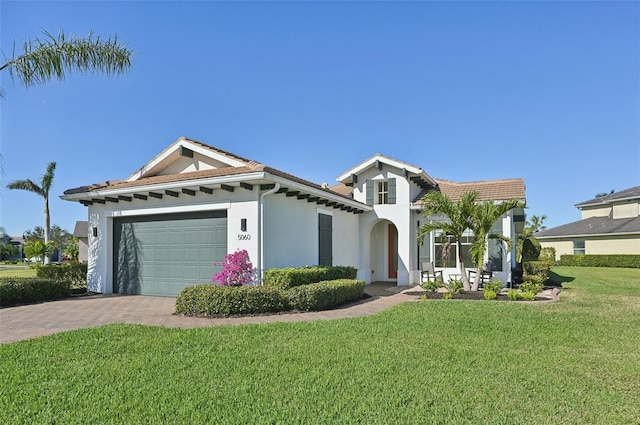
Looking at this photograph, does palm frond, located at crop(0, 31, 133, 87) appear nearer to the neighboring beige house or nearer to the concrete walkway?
the concrete walkway

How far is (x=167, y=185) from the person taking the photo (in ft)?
40.1

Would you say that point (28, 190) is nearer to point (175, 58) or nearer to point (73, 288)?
point (73, 288)

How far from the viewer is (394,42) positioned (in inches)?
545

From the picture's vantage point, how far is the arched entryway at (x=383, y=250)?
1959 centimetres

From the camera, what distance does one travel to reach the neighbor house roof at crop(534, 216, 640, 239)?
32263mm

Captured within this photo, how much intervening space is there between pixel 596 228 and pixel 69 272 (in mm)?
40741

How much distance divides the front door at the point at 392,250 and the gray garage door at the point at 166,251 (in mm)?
10024

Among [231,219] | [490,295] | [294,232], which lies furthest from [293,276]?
[490,295]

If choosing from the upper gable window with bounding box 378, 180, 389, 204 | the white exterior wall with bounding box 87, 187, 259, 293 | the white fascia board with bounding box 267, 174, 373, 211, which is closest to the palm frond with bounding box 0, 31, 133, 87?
the white exterior wall with bounding box 87, 187, 259, 293

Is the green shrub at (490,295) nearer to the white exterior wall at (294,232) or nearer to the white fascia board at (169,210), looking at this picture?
the white exterior wall at (294,232)

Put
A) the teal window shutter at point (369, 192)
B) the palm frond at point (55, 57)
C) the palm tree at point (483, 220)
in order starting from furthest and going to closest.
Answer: the teal window shutter at point (369, 192) → the palm tree at point (483, 220) → the palm frond at point (55, 57)

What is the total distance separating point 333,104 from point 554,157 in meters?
12.0

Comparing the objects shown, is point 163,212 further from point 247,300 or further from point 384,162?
point 384,162

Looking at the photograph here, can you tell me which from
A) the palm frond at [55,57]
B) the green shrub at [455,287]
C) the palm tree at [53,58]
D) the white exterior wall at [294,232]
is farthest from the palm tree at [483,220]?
the palm tree at [53,58]
